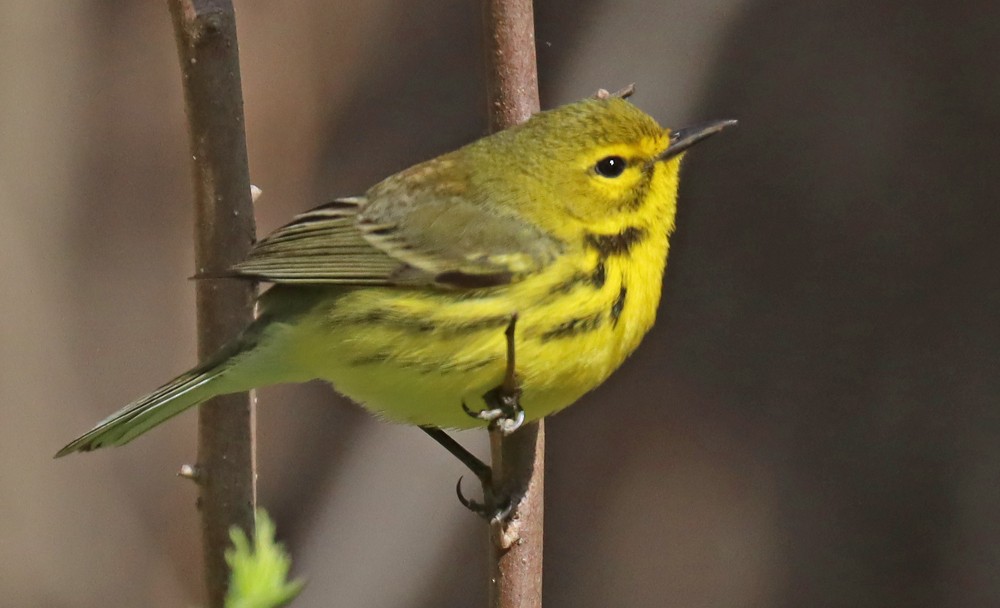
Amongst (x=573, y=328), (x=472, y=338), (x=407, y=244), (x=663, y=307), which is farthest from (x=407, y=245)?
(x=663, y=307)

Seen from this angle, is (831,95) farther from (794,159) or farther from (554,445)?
(554,445)

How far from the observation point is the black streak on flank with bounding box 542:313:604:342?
225cm

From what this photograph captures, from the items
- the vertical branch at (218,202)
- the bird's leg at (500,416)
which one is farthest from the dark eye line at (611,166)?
the vertical branch at (218,202)

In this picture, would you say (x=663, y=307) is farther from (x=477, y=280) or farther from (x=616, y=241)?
(x=477, y=280)

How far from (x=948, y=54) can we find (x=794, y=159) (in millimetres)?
656

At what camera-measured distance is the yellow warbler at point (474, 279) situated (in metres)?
2.27

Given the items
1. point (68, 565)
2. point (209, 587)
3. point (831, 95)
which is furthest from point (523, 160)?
point (68, 565)

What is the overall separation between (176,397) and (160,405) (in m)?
0.05

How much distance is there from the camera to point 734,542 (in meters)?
4.41

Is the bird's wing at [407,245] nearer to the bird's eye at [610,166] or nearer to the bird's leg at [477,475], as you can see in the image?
the bird's eye at [610,166]

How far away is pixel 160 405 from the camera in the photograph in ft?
7.58

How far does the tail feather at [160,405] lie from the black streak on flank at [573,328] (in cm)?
60

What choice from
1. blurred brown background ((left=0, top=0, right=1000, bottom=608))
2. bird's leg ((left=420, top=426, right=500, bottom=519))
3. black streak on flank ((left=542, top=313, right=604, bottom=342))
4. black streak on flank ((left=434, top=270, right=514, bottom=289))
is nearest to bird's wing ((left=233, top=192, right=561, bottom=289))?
black streak on flank ((left=434, top=270, right=514, bottom=289))

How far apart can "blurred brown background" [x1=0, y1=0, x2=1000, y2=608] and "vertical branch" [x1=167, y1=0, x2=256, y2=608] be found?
6.91 ft
